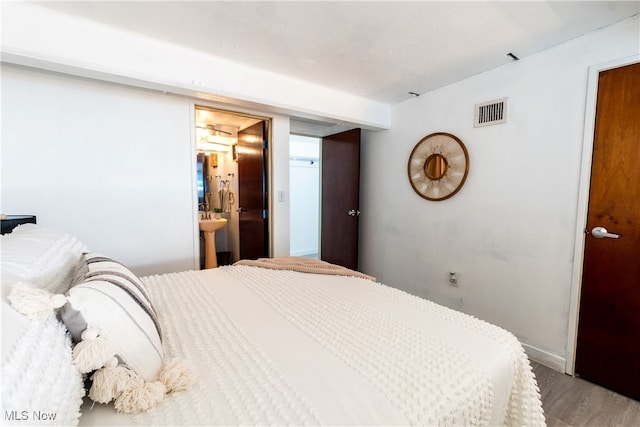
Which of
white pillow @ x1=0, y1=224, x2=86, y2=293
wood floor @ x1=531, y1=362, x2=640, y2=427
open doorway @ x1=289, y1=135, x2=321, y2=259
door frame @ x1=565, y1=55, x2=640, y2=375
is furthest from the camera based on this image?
open doorway @ x1=289, y1=135, x2=321, y2=259

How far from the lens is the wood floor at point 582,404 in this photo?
60.3 inches

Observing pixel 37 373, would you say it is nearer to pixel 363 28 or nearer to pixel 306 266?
pixel 306 266

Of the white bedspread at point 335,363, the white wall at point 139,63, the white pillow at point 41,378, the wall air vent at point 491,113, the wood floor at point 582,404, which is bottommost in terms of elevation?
the wood floor at point 582,404

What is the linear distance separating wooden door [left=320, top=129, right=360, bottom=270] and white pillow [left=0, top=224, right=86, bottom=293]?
2.86 metres

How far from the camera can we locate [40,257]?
92 centimetres

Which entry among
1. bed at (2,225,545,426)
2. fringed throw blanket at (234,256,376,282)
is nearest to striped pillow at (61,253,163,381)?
bed at (2,225,545,426)

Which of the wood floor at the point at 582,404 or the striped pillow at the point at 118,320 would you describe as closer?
the striped pillow at the point at 118,320

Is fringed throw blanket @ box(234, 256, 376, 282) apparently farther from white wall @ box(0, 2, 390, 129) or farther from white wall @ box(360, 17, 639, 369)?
white wall @ box(0, 2, 390, 129)

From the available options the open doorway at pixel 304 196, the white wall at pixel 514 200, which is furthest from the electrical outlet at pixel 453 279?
the open doorway at pixel 304 196

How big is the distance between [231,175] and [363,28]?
3066 millimetres

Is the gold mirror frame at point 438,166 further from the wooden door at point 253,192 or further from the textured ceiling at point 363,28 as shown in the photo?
the wooden door at point 253,192

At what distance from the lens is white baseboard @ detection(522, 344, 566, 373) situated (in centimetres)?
197

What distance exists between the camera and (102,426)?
0.66 m

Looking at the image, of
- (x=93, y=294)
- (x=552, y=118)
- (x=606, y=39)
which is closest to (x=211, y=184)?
(x=93, y=294)
